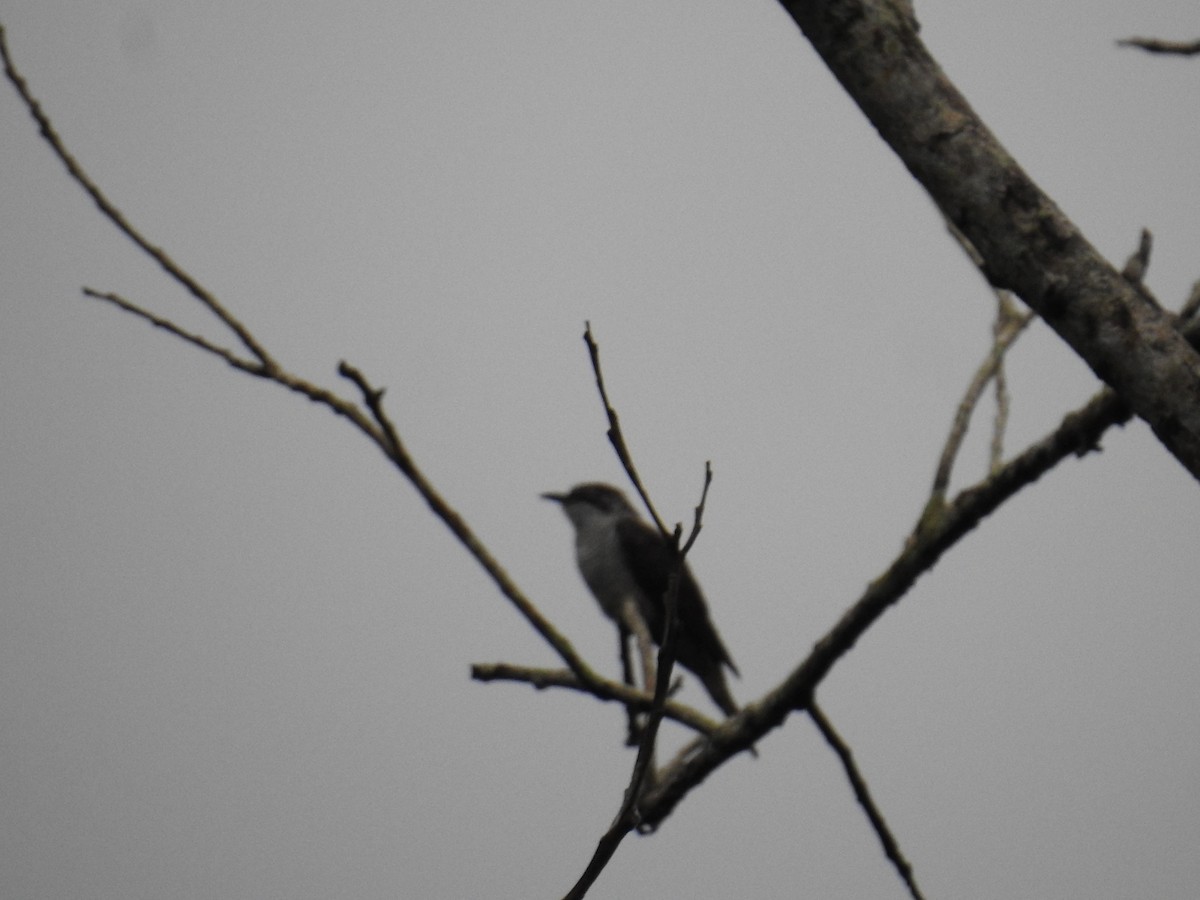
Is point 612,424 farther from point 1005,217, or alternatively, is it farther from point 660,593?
point 660,593

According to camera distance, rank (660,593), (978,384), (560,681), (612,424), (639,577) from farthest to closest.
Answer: (639,577) → (660,593) → (978,384) → (560,681) → (612,424)

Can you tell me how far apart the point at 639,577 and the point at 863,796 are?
6.05m

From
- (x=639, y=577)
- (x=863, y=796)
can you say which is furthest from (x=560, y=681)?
(x=639, y=577)

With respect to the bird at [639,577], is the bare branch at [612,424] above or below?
below

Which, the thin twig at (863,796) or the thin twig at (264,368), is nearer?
the thin twig at (264,368)

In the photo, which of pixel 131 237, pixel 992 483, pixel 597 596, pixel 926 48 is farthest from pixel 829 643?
pixel 597 596

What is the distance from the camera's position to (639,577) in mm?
8656

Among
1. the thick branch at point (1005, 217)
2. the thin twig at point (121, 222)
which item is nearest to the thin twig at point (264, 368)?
the thin twig at point (121, 222)

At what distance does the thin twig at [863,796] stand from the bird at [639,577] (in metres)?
4.81

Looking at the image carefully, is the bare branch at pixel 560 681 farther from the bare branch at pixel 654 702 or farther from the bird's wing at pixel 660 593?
the bird's wing at pixel 660 593

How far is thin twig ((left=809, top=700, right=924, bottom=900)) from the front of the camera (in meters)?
2.46

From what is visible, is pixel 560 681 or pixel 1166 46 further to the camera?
pixel 560 681

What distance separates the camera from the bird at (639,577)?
799 centimetres

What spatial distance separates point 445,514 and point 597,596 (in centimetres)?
693
